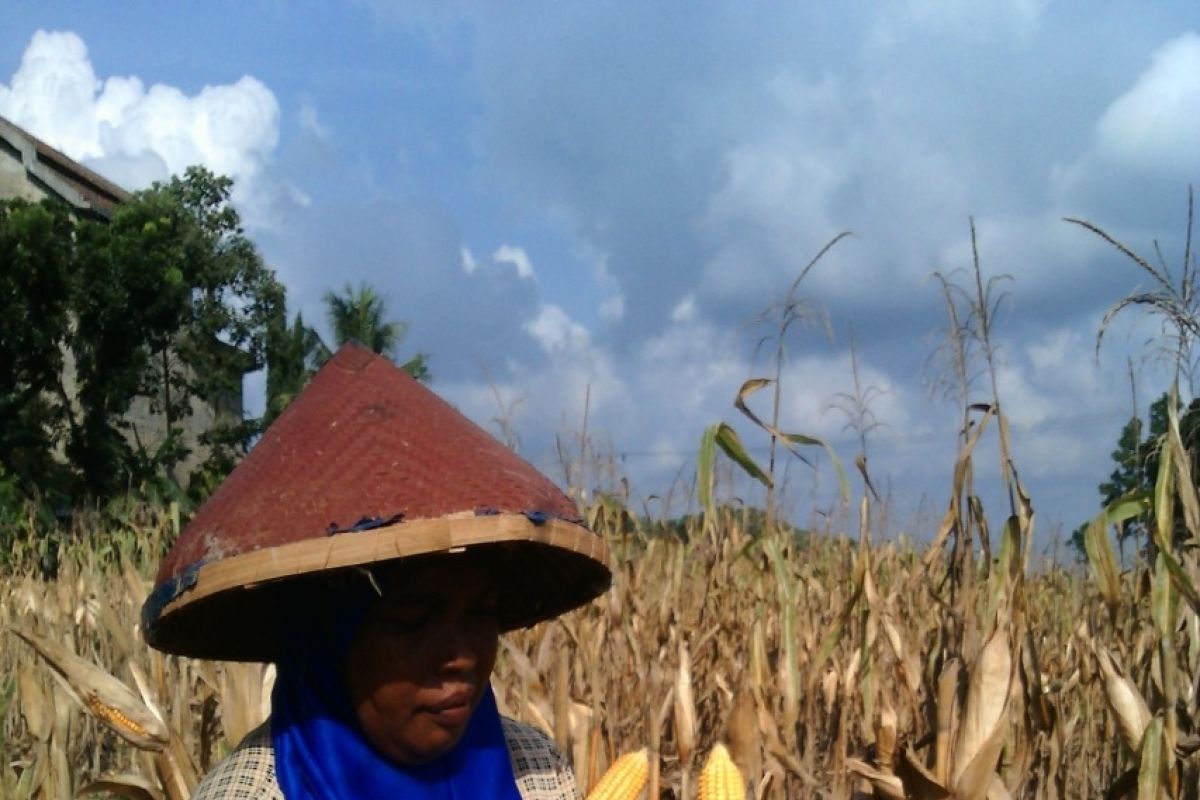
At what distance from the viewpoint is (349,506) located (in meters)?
1.30

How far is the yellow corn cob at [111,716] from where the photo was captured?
2.04 meters

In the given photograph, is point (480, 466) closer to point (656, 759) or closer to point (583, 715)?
point (656, 759)

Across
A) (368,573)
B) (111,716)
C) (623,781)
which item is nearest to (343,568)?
(368,573)

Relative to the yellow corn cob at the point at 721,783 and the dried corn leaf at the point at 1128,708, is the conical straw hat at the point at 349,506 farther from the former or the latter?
the dried corn leaf at the point at 1128,708

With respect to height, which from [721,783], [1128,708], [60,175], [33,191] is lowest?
[721,783]

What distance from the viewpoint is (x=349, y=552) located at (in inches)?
49.8

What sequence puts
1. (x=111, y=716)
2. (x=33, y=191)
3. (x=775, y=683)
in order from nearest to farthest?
1. (x=111, y=716)
2. (x=775, y=683)
3. (x=33, y=191)

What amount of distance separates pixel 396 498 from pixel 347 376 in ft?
0.77

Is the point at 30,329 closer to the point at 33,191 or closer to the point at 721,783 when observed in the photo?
the point at 33,191

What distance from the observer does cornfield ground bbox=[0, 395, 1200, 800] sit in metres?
2.12

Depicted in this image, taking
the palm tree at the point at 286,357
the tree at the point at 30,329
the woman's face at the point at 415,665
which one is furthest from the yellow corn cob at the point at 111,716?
the palm tree at the point at 286,357

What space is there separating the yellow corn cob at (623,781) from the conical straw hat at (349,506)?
0.93 feet

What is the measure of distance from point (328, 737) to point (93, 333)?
1689 cm

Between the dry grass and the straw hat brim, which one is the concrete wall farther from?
the straw hat brim
